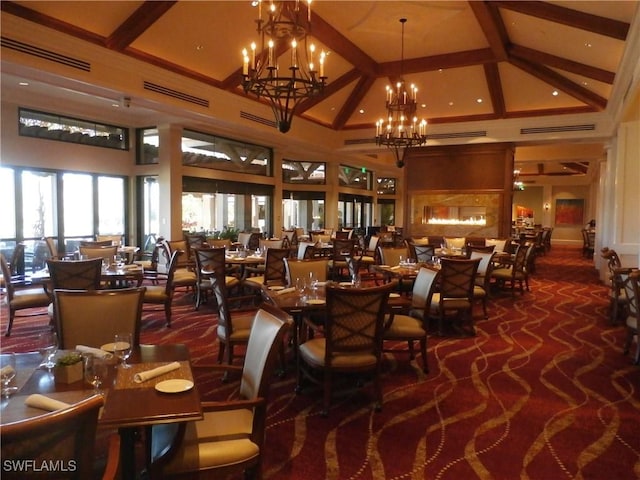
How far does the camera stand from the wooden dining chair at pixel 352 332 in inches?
135

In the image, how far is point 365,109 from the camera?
12969mm

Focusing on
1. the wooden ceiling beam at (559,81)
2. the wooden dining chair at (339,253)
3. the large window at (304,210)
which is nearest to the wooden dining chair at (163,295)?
the wooden dining chair at (339,253)

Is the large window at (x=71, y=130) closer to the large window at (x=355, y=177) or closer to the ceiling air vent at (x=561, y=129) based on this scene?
the large window at (x=355, y=177)

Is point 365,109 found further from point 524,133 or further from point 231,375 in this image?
point 231,375

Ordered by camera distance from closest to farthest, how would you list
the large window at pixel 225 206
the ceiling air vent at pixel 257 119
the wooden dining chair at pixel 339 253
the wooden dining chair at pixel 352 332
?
the wooden dining chair at pixel 352 332, the wooden dining chair at pixel 339 253, the ceiling air vent at pixel 257 119, the large window at pixel 225 206

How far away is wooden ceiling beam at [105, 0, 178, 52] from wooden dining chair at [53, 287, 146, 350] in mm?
5080

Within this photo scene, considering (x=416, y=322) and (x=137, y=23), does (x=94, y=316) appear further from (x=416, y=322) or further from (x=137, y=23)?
(x=137, y=23)

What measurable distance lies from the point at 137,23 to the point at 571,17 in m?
6.20

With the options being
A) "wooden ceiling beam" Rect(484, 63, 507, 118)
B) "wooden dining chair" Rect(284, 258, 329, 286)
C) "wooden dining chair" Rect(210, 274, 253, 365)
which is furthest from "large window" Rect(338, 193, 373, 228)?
"wooden dining chair" Rect(210, 274, 253, 365)

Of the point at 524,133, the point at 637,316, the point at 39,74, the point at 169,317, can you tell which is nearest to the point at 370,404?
the point at 637,316

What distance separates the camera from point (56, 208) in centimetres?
995

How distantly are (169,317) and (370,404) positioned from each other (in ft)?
11.2

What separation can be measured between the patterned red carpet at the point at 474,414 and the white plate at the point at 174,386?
0.70m

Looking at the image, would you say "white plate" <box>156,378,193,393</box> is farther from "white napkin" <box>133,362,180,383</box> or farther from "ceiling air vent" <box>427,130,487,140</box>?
"ceiling air vent" <box>427,130,487,140</box>
